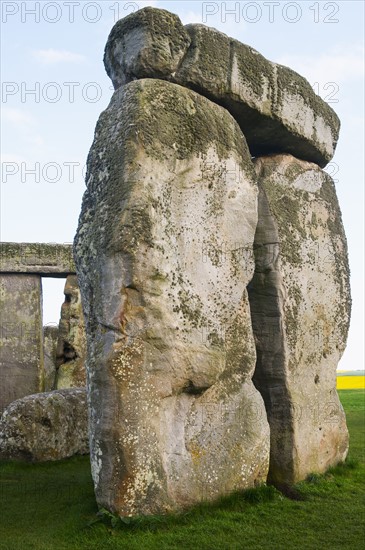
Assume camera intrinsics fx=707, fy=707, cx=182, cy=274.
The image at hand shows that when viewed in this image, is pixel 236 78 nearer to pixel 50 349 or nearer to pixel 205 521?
pixel 205 521

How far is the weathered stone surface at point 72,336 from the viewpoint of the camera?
12.2 meters

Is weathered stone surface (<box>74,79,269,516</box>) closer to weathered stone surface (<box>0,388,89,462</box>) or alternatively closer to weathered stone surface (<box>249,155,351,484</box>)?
weathered stone surface (<box>249,155,351,484</box>)

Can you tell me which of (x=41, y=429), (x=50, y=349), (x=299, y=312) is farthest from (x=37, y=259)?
(x=299, y=312)

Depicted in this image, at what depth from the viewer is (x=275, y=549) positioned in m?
4.79

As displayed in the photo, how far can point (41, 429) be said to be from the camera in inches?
309

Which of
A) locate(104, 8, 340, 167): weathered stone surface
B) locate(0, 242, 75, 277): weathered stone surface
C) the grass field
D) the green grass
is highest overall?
locate(104, 8, 340, 167): weathered stone surface

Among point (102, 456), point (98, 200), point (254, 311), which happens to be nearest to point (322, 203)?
point (254, 311)

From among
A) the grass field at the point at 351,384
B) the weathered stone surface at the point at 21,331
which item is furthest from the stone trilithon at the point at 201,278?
the grass field at the point at 351,384

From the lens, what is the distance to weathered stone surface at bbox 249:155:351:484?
6512mm

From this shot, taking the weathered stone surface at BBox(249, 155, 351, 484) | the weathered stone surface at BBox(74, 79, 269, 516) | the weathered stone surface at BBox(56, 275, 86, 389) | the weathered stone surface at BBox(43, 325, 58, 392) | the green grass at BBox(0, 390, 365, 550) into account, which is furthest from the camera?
the weathered stone surface at BBox(43, 325, 58, 392)

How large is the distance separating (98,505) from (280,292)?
2.61 metres

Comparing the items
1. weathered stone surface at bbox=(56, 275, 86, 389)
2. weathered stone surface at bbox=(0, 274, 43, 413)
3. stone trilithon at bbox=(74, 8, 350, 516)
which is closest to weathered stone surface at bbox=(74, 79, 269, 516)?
stone trilithon at bbox=(74, 8, 350, 516)

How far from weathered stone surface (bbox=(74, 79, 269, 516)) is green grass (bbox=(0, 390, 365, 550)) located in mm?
174

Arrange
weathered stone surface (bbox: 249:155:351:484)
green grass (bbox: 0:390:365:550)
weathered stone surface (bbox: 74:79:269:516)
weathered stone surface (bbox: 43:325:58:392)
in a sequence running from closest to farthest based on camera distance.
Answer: green grass (bbox: 0:390:365:550)
weathered stone surface (bbox: 74:79:269:516)
weathered stone surface (bbox: 249:155:351:484)
weathered stone surface (bbox: 43:325:58:392)
